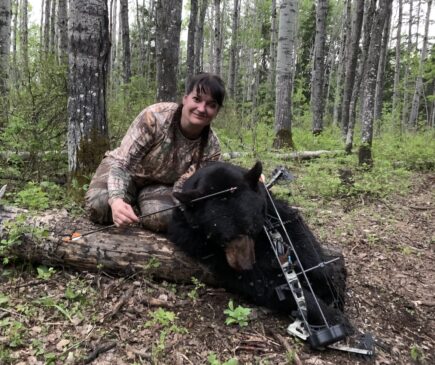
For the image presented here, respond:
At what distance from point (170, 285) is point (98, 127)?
2207mm

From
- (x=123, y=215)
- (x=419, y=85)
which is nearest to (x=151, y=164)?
(x=123, y=215)

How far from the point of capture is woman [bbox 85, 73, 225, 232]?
9.71 feet

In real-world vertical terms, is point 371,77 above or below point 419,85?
below

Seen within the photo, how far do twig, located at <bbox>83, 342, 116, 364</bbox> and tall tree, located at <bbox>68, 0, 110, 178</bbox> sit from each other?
2.46 meters

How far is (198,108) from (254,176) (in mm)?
836

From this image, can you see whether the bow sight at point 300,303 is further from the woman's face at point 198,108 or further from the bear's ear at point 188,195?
the woman's face at point 198,108

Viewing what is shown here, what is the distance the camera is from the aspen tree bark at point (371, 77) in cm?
741

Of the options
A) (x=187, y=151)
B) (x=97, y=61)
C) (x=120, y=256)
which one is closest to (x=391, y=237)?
(x=187, y=151)

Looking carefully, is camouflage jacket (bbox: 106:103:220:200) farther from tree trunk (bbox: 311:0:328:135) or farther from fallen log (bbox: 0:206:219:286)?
tree trunk (bbox: 311:0:328:135)

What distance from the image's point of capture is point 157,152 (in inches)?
130

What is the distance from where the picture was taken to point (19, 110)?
505 centimetres

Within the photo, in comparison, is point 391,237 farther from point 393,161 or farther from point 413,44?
point 413,44

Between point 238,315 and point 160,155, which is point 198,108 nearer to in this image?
point 160,155

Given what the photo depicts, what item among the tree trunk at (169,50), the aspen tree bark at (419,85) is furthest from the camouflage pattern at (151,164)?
the aspen tree bark at (419,85)
